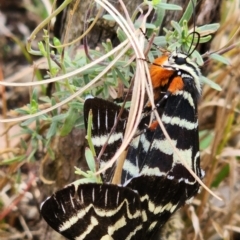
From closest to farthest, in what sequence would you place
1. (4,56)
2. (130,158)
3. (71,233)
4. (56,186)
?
(71,233) → (130,158) → (56,186) → (4,56)

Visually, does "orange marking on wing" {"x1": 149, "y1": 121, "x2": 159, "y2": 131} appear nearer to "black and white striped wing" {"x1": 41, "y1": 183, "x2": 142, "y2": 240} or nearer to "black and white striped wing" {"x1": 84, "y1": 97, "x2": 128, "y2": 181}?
"black and white striped wing" {"x1": 84, "y1": 97, "x2": 128, "y2": 181}

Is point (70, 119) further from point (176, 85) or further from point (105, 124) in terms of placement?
point (176, 85)

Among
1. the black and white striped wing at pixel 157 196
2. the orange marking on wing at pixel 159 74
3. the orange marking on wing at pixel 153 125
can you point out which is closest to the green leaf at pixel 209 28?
the orange marking on wing at pixel 159 74

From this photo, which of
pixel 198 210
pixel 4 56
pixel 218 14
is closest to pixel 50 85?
pixel 218 14

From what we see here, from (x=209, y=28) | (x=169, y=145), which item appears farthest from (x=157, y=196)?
(x=209, y=28)

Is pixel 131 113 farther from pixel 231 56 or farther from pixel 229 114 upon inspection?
pixel 231 56

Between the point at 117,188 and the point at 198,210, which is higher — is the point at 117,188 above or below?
above
